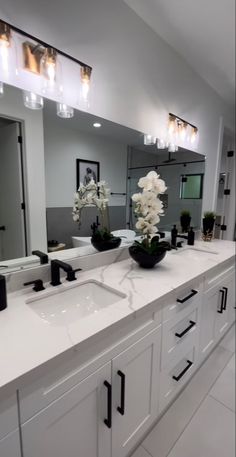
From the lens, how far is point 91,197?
4.86 feet

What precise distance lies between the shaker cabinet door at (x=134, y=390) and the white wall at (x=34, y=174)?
735 mm

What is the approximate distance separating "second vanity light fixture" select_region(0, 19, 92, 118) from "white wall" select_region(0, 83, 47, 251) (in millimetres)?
65

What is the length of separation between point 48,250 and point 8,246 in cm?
23

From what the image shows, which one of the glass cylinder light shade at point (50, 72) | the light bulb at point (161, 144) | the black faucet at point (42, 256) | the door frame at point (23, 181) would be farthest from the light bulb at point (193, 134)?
the black faucet at point (42, 256)

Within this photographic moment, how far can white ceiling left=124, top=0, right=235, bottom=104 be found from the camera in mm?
1504

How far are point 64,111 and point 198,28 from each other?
137 cm

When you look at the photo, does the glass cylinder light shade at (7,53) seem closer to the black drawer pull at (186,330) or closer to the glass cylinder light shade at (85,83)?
the glass cylinder light shade at (85,83)

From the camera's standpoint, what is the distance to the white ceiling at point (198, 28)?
1504mm

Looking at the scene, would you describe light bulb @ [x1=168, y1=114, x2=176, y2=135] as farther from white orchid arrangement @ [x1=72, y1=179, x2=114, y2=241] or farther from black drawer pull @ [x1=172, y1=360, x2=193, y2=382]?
black drawer pull @ [x1=172, y1=360, x2=193, y2=382]

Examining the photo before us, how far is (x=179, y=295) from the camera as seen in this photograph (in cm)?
124

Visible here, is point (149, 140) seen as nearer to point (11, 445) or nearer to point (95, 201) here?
point (95, 201)

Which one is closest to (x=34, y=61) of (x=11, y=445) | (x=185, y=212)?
(x=11, y=445)

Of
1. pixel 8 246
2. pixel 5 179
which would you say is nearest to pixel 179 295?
pixel 8 246

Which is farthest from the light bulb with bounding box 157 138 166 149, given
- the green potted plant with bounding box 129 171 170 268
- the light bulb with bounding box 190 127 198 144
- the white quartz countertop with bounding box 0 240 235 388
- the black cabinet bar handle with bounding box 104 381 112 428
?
the black cabinet bar handle with bounding box 104 381 112 428
